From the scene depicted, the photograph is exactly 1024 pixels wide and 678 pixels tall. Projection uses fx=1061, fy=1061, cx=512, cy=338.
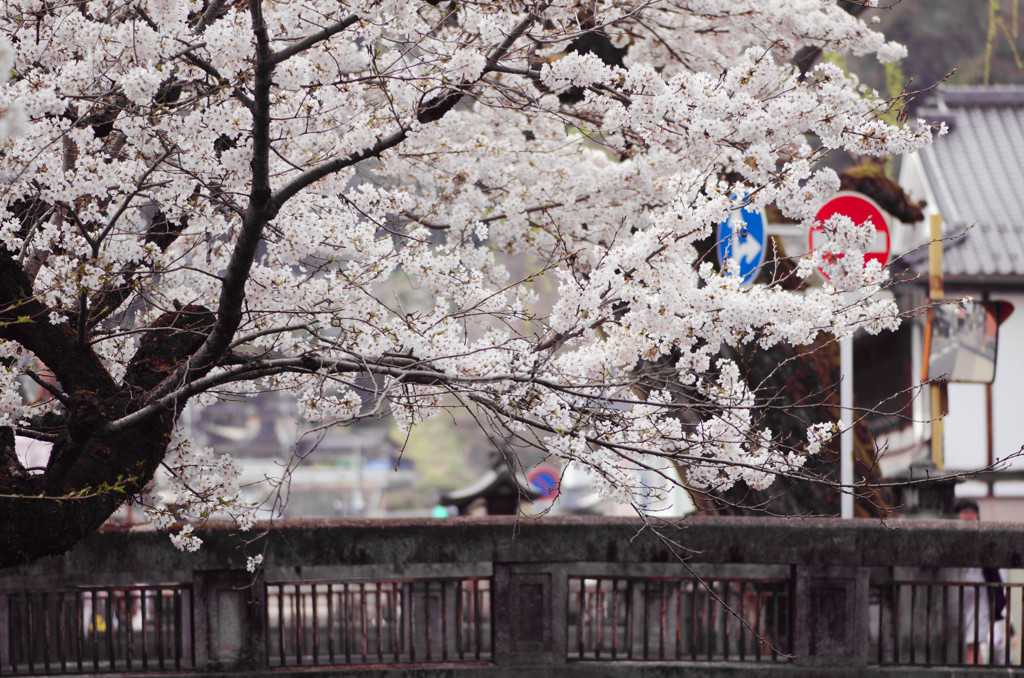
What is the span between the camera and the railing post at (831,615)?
8.54 m

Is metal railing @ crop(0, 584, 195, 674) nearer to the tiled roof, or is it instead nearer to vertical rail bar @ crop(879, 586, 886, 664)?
vertical rail bar @ crop(879, 586, 886, 664)

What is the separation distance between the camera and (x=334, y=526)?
8.54 metres

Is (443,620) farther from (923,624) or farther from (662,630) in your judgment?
(923,624)

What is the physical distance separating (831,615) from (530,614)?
243 centimetres

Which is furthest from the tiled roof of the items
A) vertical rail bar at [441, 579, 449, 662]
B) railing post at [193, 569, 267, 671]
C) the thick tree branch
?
the thick tree branch

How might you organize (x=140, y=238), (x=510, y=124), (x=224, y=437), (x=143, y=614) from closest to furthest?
(x=140, y=238) → (x=143, y=614) → (x=510, y=124) → (x=224, y=437)

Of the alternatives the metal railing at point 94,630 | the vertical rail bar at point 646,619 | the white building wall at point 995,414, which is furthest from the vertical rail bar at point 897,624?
the white building wall at point 995,414

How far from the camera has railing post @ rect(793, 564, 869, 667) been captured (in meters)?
8.54

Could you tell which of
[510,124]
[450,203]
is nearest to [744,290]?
[450,203]

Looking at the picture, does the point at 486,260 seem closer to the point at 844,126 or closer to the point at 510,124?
the point at 510,124

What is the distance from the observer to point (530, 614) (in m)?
8.60

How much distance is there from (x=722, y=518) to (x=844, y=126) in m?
3.35

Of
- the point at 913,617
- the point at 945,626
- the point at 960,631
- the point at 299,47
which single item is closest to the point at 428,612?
the point at 913,617

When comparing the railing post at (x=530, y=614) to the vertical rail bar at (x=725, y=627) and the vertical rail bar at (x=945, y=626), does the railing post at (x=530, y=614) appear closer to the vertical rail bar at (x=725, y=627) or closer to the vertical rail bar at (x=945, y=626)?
the vertical rail bar at (x=725, y=627)
